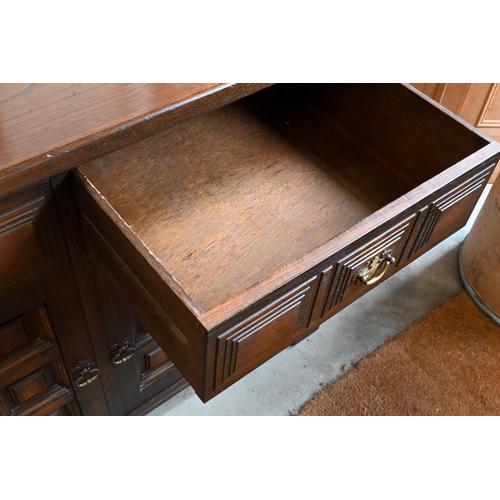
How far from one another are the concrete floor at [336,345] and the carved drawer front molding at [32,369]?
297mm

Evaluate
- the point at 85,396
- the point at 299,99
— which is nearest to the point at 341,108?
the point at 299,99

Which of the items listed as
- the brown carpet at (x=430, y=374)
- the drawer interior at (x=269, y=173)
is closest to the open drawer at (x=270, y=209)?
the drawer interior at (x=269, y=173)

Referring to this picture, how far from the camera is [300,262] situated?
64 cm

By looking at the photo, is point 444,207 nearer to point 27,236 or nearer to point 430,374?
point 27,236

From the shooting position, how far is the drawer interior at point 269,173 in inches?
31.4

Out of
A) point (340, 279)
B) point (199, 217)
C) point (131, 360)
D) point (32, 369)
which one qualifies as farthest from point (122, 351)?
point (340, 279)

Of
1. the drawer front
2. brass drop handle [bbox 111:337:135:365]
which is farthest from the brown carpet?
the drawer front

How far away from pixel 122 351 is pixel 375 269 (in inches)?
18.2

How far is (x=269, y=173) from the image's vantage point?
2.95ft

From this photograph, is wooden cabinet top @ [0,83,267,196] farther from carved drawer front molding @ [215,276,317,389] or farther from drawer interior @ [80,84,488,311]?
carved drawer front molding @ [215,276,317,389]

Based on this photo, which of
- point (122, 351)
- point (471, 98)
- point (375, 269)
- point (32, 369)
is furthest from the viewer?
point (471, 98)

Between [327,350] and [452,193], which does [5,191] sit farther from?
[327,350]

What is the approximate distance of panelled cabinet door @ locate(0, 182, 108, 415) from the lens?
69cm

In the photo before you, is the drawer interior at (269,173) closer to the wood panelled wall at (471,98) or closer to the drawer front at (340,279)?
the drawer front at (340,279)
